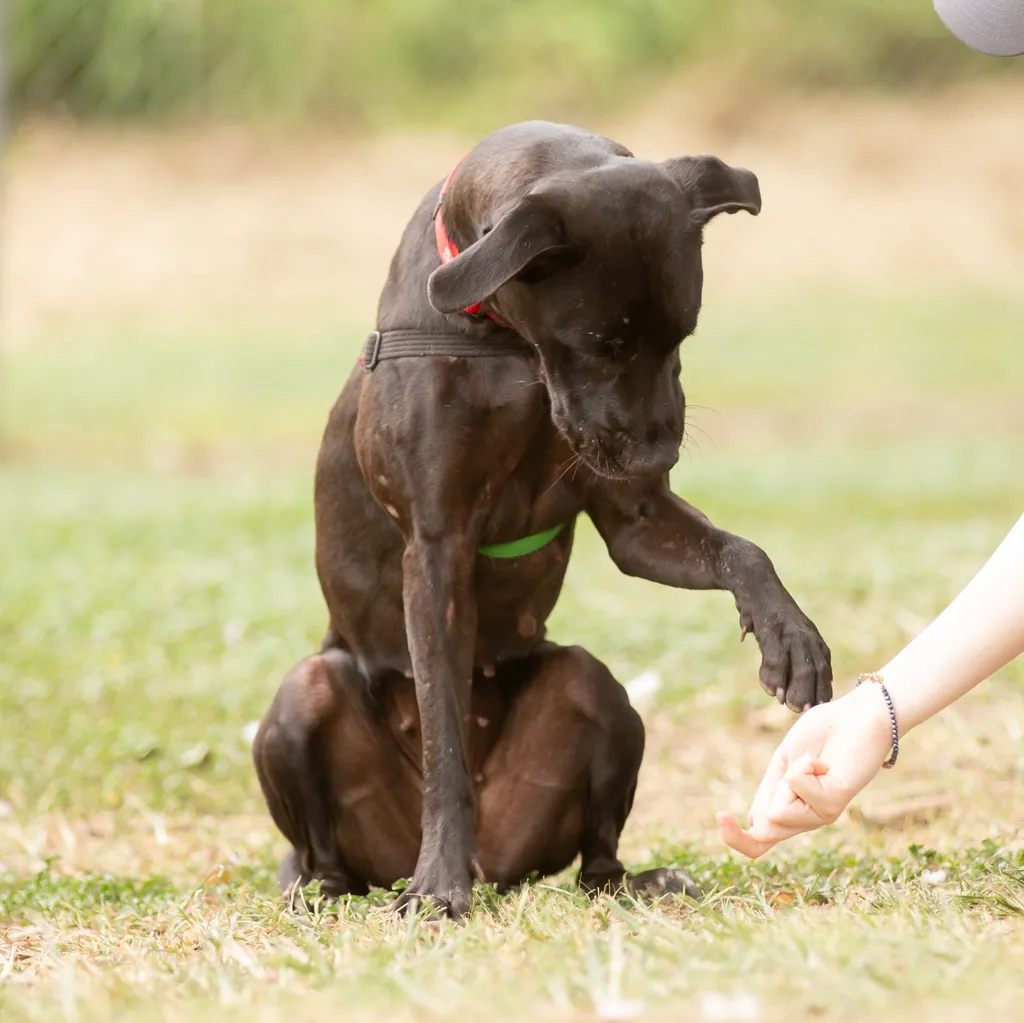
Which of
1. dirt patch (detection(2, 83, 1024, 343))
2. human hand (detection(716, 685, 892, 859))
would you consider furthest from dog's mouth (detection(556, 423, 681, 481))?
dirt patch (detection(2, 83, 1024, 343))

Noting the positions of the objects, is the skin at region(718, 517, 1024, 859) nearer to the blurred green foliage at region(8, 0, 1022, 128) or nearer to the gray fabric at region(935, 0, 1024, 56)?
the gray fabric at region(935, 0, 1024, 56)

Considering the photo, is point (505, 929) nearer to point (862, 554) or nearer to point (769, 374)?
point (862, 554)

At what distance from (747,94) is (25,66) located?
10.1m

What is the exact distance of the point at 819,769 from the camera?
284cm

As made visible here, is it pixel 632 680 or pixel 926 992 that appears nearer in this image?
pixel 926 992

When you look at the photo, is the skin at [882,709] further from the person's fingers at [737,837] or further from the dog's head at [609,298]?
the dog's head at [609,298]

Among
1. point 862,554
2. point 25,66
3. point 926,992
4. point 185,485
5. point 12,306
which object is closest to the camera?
point 926,992

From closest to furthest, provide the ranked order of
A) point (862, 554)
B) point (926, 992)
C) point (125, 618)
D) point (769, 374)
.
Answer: point (926, 992) → point (125, 618) → point (862, 554) → point (769, 374)

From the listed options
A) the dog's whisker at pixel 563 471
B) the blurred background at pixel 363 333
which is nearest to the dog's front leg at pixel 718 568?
the dog's whisker at pixel 563 471

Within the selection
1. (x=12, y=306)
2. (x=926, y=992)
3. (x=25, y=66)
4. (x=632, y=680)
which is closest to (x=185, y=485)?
(x=632, y=680)

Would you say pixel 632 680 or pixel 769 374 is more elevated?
pixel 769 374

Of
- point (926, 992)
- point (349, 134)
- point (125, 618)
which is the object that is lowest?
point (125, 618)

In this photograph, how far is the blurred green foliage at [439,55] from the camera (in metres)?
23.3

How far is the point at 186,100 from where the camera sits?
23.9 m
